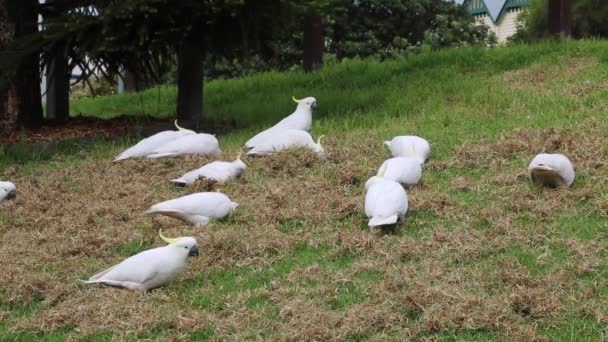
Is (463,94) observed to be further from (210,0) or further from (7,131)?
(7,131)

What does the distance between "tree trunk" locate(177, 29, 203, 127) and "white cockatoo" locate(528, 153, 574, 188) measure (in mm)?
3761

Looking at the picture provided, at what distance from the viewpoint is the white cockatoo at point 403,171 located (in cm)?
489

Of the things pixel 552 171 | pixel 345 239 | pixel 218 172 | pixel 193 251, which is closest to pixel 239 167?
pixel 218 172

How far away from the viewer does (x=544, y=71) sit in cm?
841

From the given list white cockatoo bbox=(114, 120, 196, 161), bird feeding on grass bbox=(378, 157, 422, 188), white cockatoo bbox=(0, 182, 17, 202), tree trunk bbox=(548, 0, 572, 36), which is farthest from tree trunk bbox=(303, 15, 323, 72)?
bird feeding on grass bbox=(378, 157, 422, 188)

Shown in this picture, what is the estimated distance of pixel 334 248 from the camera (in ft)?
13.7

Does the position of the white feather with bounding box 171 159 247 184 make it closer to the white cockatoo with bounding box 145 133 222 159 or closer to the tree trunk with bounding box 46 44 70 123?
the white cockatoo with bounding box 145 133 222 159

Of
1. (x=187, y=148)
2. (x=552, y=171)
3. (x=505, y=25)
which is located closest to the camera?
(x=552, y=171)

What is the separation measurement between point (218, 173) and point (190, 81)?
2.83 meters

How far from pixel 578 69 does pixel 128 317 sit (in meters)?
6.04

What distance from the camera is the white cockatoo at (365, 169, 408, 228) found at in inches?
167

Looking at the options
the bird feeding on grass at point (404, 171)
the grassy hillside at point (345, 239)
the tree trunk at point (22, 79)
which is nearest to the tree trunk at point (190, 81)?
the grassy hillside at point (345, 239)

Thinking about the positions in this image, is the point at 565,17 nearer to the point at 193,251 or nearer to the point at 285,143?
the point at 285,143

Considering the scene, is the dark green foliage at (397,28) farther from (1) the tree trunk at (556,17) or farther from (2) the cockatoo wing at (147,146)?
(2) the cockatoo wing at (147,146)
